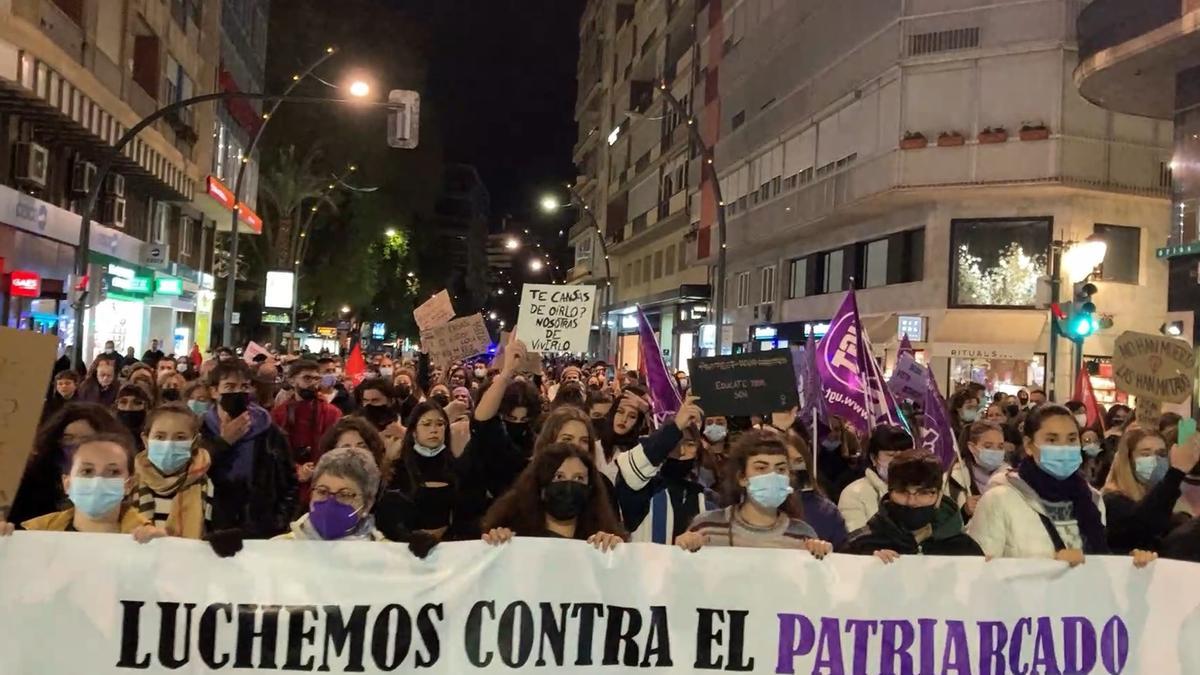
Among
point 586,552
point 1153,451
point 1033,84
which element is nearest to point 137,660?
point 586,552

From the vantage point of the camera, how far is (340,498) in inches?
181

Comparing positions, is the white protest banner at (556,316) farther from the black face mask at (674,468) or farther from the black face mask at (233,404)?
the black face mask at (674,468)

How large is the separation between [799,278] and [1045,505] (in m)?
30.2

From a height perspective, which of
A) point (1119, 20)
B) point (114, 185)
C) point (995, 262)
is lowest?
point (995, 262)

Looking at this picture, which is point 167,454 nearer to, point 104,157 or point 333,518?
point 333,518

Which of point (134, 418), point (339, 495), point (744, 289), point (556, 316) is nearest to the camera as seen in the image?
point (339, 495)

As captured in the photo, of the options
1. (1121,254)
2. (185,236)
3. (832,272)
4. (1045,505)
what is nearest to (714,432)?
(1045,505)

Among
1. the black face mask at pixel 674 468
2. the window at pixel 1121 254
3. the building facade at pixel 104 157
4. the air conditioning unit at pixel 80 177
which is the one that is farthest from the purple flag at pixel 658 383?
the window at pixel 1121 254

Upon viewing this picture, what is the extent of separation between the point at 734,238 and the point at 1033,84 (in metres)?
14.1

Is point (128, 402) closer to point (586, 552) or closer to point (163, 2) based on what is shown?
point (586, 552)

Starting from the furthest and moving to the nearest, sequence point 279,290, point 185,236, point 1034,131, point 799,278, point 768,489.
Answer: point 185,236, point 279,290, point 799,278, point 1034,131, point 768,489

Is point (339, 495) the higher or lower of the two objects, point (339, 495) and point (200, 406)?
the lower

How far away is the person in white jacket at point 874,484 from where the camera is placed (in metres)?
6.16

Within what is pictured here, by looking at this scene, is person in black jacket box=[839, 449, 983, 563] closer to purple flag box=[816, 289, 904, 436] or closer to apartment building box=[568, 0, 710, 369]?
purple flag box=[816, 289, 904, 436]
